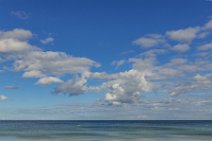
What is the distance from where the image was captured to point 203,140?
4053 centimetres

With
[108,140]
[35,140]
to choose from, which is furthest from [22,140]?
[108,140]

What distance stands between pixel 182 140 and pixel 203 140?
7.00 ft

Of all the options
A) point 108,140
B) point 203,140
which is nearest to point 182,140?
point 203,140

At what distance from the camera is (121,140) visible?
4172 centimetres

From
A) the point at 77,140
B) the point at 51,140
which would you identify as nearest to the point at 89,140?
the point at 77,140

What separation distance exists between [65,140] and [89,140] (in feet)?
8.14

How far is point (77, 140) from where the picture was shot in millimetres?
41719

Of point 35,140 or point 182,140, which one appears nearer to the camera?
point 182,140

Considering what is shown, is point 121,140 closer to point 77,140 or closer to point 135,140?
point 135,140

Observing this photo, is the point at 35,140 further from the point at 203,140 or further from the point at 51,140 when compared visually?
the point at 203,140

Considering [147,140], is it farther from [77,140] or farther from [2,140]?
[2,140]

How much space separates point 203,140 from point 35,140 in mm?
17467

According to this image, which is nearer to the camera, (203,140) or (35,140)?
(203,140)

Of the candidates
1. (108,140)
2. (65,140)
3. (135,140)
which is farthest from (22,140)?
(135,140)
